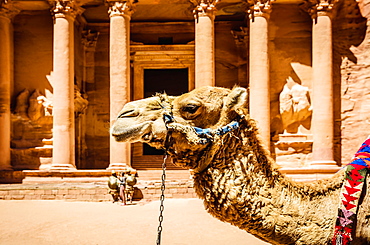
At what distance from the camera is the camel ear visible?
9.13ft

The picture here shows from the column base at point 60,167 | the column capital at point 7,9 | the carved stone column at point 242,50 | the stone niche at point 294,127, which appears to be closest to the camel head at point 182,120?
the column base at point 60,167

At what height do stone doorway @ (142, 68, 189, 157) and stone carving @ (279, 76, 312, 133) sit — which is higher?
stone doorway @ (142, 68, 189, 157)

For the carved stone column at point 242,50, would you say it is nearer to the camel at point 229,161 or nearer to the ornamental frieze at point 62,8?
the ornamental frieze at point 62,8

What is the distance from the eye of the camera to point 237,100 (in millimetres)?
2801

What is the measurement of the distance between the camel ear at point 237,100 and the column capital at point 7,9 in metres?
20.5

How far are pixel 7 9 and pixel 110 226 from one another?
46.7ft

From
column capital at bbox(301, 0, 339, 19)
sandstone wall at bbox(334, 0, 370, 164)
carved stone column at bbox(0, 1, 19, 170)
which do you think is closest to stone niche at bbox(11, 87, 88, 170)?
carved stone column at bbox(0, 1, 19, 170)

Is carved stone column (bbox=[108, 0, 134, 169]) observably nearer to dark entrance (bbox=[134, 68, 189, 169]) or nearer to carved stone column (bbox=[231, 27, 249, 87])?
dark entrance (bbox=[134, 68, 189, 169])

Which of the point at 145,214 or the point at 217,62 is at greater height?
the point at 217,62

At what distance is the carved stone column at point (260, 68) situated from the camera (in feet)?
63.7

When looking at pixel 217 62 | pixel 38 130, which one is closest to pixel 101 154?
pixel 38 130

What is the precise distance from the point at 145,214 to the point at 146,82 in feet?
49.8

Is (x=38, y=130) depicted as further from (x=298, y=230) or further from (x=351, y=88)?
(x=298, y=230)

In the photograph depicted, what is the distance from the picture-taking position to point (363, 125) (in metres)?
20.1
